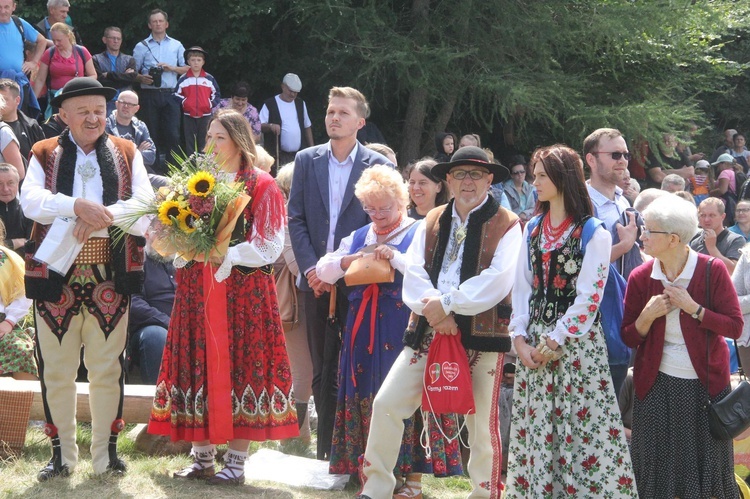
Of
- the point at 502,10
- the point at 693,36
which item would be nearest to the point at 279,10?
the point at 502,10

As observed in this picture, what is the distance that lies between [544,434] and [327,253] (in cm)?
200

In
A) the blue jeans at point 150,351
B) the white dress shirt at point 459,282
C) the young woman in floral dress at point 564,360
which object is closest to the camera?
the young woman in floral dress at point 564,360

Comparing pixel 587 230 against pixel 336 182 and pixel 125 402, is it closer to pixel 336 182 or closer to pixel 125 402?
pixel 336 182

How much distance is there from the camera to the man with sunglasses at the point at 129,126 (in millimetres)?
10242

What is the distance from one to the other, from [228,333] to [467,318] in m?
1.45

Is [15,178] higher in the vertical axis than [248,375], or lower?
higher

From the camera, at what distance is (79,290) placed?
558 cm

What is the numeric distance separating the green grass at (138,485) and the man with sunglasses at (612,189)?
181cm

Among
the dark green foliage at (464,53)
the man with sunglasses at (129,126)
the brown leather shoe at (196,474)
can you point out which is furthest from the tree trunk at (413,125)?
the brown leather shoe at (196,474)

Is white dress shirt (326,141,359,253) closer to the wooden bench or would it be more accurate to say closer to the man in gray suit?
the man in gray suit

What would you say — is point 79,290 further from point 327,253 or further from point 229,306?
point 327,253

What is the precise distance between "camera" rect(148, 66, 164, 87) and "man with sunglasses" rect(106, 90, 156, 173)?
5.16 feet

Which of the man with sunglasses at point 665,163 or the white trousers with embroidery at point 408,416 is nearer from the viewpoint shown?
the white trousers with embroidery at point 408,416

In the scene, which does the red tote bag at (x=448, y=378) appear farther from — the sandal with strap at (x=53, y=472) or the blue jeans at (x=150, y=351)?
the blue jeans at (x=150, y=351)
